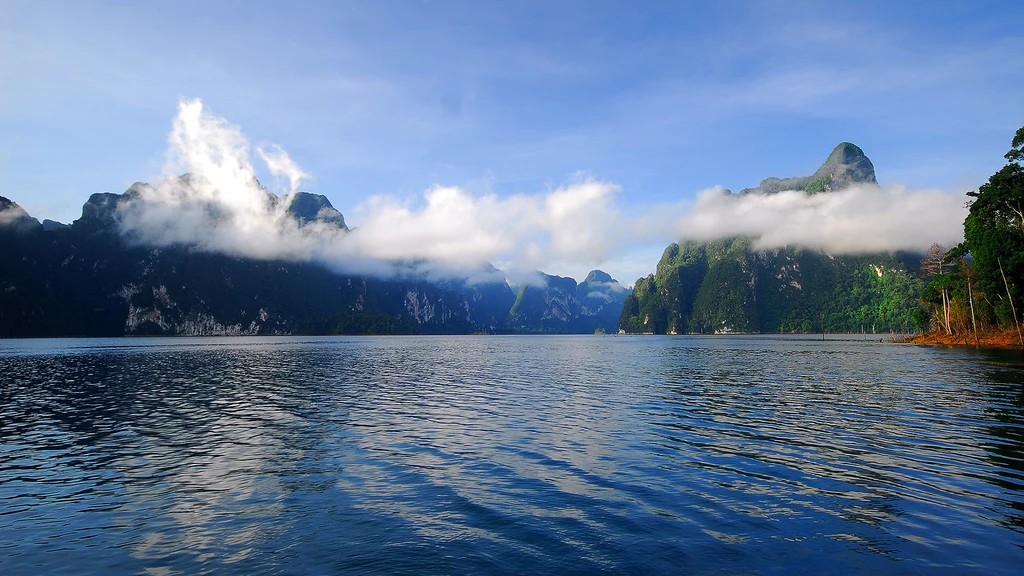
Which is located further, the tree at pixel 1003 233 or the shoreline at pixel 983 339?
the shoreline at pixel 983 339

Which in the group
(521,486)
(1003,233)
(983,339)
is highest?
(1003,233)

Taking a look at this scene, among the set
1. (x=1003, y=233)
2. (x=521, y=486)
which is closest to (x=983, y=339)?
(x=1003, y=233)

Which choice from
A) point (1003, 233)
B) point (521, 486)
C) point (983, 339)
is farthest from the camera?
point (983, 339)

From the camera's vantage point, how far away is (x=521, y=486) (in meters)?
19.0

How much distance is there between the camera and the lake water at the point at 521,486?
12.9 metres

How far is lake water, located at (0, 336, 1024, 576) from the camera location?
12.9 m

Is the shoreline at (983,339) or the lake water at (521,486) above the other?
the shoreline at (983,339)

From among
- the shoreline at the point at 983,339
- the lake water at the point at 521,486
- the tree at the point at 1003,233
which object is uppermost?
the tree at the point at 1003,233

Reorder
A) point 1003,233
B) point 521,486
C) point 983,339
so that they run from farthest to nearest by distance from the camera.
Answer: point 983,339 → point 1003,233 → point 521,486

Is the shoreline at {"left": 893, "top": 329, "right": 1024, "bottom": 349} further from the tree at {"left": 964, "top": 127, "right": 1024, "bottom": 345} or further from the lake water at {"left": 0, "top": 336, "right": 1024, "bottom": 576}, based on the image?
the lake water at {"left": 0, "top": 336, "right": 1024, "bottom": 576}

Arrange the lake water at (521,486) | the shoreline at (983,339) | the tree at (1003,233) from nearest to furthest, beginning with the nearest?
the lake water at (521,486) → the tree at (1003,233) → the shoreline at (983,339)

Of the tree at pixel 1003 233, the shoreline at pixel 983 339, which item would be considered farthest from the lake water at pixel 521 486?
the shoreline at pixel 983 339

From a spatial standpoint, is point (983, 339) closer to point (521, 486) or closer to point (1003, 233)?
point (1003, 233)

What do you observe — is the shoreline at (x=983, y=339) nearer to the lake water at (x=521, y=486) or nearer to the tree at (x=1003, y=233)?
the tree at (x=1003, y=233)
